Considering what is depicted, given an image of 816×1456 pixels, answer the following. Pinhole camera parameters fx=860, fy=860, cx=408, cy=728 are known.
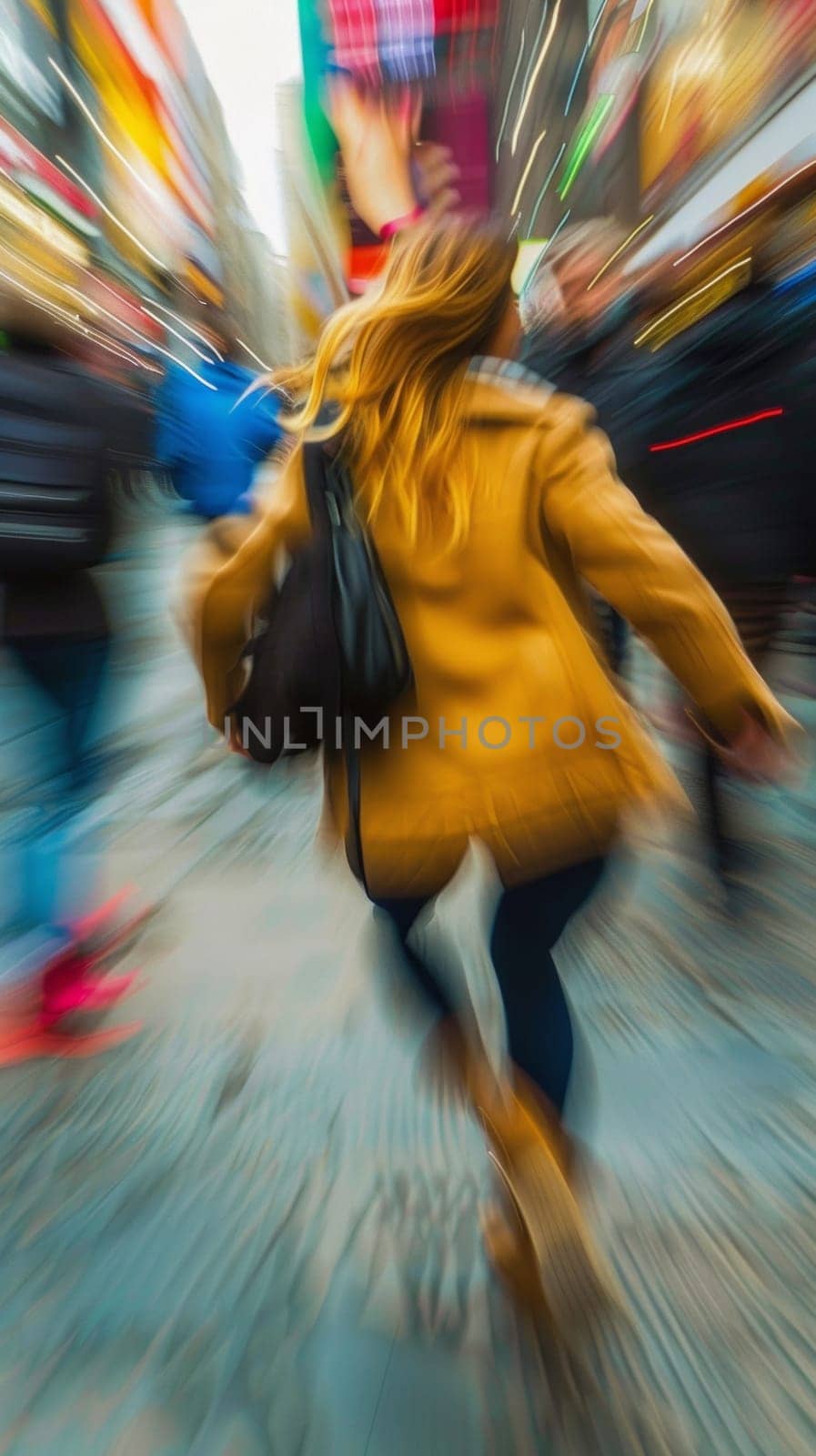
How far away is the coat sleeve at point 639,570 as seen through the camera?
88 centimetres

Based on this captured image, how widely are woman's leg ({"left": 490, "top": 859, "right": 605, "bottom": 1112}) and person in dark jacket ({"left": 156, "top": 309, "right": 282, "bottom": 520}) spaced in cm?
66

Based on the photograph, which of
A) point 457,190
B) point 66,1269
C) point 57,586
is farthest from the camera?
point 57,586

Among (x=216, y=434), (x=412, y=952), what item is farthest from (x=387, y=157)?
(x=412, y=952)

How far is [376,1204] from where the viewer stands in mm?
1321

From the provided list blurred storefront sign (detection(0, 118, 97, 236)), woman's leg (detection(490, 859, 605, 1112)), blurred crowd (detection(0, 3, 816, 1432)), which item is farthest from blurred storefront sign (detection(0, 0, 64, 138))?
woman's leg (detection(490, 859, 605, 1112))

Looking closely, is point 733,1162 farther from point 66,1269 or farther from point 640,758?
point 66,1269

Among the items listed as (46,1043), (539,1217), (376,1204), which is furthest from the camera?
(46,1043)

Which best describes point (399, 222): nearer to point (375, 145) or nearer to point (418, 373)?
point (375, 145)

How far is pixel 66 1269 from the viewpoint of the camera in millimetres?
1235

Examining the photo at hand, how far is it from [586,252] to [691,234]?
16.3 inches

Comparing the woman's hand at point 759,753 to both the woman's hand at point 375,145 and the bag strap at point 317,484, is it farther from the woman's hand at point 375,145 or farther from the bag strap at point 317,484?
the woman's hand at point 375,145

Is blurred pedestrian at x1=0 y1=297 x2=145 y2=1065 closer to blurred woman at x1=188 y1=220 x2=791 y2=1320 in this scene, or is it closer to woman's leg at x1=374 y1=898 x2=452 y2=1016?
blurred woman at x1=188 y1=220 x2=791 y2=1320

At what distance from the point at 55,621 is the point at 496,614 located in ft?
3.84

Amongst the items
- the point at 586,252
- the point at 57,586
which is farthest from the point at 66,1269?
the point at 586,252
